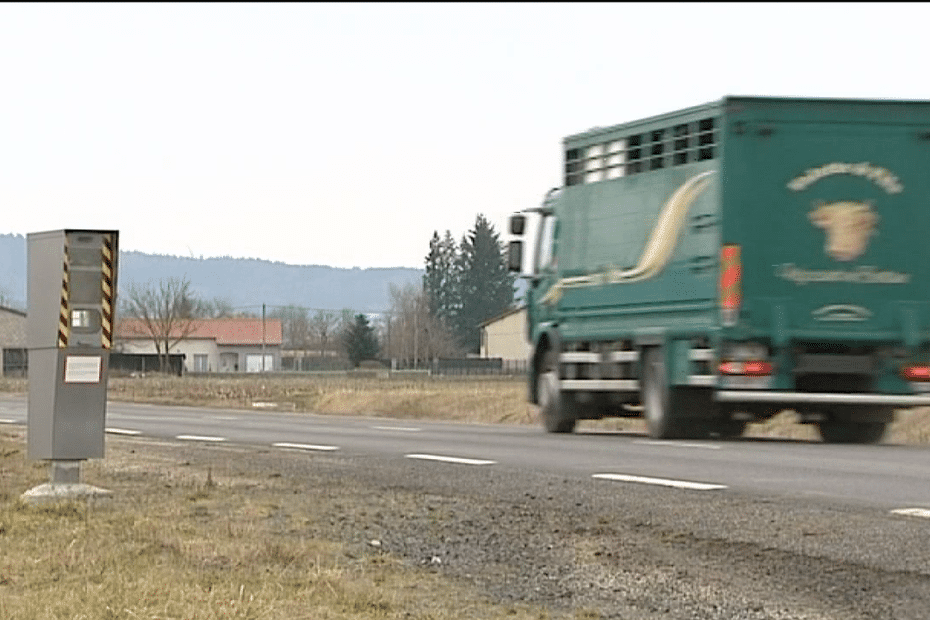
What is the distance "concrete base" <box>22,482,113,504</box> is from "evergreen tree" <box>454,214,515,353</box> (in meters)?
170

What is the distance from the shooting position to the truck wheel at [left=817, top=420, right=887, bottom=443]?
79.8 feet

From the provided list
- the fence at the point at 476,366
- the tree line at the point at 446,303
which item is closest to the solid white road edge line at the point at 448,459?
the fence at the point at 476,366

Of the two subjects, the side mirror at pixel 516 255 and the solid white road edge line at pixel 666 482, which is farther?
the side mirror at pixel 516 255

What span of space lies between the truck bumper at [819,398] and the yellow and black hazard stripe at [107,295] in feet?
30.1

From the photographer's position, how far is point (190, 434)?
27.1 m

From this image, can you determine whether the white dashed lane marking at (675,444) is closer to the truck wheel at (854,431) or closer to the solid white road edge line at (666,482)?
the truck wheel at (854,431)

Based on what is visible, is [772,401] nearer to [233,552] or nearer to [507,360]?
[233,552]

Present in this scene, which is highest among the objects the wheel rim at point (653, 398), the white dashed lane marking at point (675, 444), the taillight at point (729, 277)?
the taillight at point (729, 277)

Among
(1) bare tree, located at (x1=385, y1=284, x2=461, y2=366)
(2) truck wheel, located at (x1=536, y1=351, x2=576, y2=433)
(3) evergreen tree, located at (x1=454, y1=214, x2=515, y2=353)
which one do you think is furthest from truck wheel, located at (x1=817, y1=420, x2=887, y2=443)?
(3) evergreen tree, located at (x1=454, y1=214, x2=515, y2=353)

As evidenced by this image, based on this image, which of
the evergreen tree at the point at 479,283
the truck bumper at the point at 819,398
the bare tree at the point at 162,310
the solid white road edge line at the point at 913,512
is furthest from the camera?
the evergreen tree at the point at 479,283

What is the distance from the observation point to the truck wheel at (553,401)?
1042 inches

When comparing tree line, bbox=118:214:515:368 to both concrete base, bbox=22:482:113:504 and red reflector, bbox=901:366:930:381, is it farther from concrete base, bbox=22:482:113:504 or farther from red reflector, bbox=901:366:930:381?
concrete base, bbox=22:482:113:504

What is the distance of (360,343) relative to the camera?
165000 millimetres

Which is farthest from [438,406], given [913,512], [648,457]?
[913,512]
